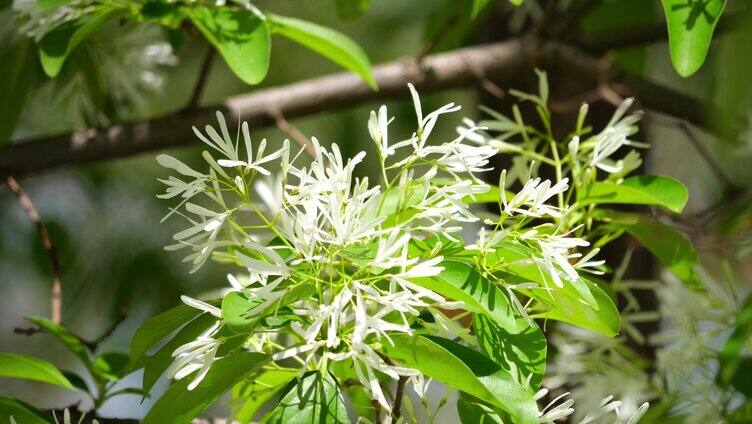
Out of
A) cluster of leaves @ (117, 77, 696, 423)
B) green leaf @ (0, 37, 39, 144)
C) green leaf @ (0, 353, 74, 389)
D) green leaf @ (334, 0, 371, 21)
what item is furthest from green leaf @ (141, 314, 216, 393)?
green leaf @ (0, 37, 39, 144)

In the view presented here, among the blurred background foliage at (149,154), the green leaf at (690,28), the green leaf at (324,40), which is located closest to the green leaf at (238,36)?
the green leaf at (324,40)

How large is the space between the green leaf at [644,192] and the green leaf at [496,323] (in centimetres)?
12

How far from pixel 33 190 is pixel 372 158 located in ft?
1.76

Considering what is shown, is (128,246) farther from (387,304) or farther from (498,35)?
(387,304)

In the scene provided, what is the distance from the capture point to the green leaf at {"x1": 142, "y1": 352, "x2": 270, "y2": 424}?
455mm

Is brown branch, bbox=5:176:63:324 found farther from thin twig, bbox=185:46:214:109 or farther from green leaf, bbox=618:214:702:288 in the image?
green leaf, bbox=618:214:702:288

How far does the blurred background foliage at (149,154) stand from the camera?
1.05m

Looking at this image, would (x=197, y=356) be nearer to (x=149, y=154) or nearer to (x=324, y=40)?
(x=324, y=40)

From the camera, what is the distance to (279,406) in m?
0.45

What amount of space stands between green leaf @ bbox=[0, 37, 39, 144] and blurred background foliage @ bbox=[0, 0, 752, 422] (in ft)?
0.20

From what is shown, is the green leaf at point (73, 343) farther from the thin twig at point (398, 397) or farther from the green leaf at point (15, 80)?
the green leaf at point (15, 80)

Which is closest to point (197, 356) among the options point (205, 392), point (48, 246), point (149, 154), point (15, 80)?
point (205, 392)

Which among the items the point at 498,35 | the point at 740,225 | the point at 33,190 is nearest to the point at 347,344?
the point at 740,225

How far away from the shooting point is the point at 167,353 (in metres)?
0.49
